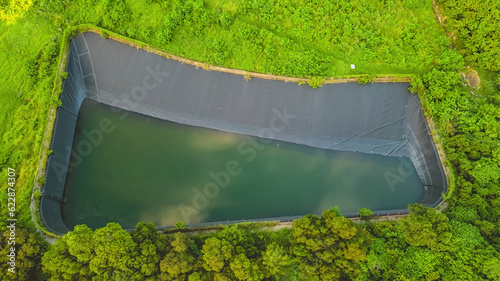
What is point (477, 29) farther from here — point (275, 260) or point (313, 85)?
point (275, 260)

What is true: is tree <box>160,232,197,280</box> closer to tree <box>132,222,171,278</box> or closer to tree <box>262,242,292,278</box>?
tree <box>132,222,171,278</box>

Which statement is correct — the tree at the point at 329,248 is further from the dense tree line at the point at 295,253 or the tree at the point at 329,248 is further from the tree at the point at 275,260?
the tree at the point at 275,260

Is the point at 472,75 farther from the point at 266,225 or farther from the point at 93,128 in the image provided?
the point at 93,128

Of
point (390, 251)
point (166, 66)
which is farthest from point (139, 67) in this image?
point (390, 251)

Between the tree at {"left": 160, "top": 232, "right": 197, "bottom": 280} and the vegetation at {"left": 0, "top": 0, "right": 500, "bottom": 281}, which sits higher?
the vegetation at {"left": 0, "top": 0, "right": 500, "bottom": 281}

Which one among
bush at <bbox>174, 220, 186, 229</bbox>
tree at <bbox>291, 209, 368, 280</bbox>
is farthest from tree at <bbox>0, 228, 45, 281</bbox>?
tree at <bbox>291, 209, 368, 280</bbox>

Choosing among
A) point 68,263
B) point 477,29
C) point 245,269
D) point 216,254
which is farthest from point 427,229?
point 68,263

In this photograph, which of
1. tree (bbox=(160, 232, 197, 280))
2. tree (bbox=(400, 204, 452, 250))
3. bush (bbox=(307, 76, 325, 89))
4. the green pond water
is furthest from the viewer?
bush (bbox=(307, 76, 325, 89))
